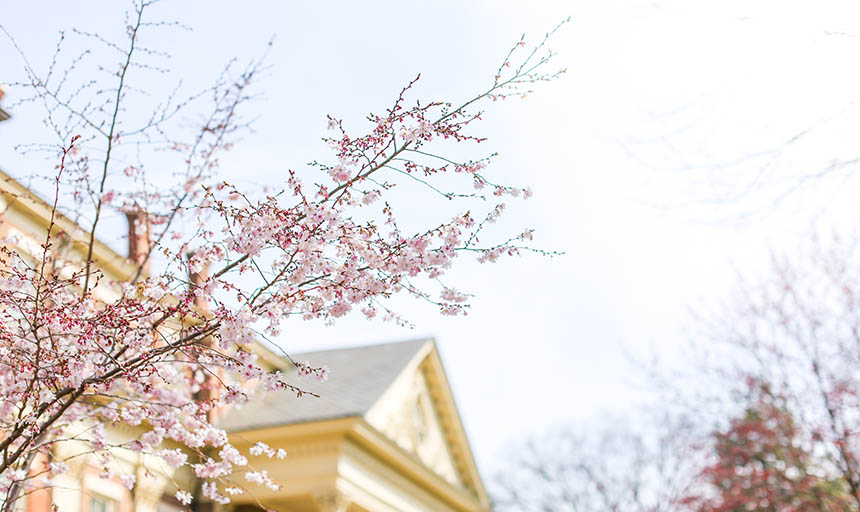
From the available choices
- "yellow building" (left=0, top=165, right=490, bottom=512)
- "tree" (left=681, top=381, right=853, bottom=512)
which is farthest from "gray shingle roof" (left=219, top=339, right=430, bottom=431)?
"tree" (left=681, top=381, right=853, bottom=512)

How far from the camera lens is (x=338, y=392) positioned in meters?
17.1

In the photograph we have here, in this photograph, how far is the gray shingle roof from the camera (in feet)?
51.2

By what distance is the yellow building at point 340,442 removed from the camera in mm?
12359

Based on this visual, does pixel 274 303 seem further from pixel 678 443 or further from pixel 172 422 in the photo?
pixel 678 443

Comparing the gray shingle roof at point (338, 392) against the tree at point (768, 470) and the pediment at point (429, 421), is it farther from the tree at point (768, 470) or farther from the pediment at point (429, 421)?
the tree at point (768, 470)

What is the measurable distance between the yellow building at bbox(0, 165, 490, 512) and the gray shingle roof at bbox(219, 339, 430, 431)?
0.03 m

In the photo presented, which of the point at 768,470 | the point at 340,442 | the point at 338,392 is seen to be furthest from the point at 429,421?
the point at 768,470

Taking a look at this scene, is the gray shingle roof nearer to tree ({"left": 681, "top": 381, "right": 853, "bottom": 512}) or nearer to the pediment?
the pediment

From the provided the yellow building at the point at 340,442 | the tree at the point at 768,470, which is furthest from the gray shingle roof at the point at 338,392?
the tree at the point at 768,470

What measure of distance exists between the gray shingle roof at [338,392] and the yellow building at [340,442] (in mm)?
25

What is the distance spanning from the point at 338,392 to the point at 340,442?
1.85m

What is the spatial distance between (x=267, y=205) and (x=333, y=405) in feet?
35.6

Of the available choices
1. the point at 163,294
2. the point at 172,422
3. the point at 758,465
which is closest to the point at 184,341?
the point at 163,294

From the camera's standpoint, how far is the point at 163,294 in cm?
595
